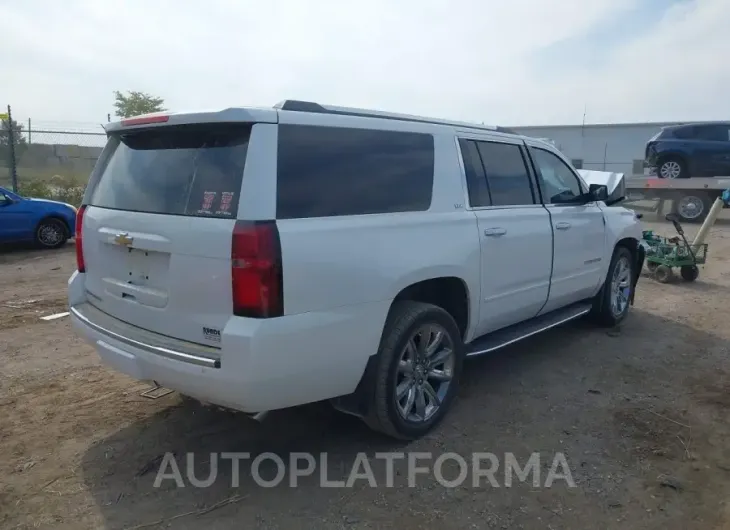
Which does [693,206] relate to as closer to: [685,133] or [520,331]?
[685,133]

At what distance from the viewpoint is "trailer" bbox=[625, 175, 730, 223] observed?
16.2 metres

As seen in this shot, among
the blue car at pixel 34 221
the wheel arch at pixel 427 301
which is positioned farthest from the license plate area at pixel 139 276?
the blue car at pixel 34 221

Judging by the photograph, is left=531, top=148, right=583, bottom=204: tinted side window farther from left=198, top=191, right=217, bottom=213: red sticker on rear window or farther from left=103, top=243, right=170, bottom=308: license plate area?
left=103, top=243, right=170, bottom=308: license plate area

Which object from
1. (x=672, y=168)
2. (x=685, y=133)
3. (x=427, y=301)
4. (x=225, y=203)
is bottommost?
(x=427, y=301)

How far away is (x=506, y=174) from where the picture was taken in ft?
15.1

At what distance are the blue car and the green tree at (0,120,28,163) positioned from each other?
447cm

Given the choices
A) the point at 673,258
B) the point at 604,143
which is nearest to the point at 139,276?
the point at 673,258

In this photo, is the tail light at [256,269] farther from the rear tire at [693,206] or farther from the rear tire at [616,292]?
the rear tire at [693,206]

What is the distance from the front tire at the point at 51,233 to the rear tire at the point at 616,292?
10.2 metres

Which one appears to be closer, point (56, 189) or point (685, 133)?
point (56, 189)

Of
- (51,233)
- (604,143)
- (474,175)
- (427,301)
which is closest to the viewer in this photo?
(427,301)

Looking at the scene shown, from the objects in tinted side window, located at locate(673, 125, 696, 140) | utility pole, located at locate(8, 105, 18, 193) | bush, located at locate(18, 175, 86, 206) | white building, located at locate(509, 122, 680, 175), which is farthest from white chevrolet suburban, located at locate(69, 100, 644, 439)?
white building, located at locate(509, 122, 680, 175)

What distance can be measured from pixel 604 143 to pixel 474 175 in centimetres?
2938

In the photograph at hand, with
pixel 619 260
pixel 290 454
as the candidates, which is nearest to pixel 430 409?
pixel 290 454
